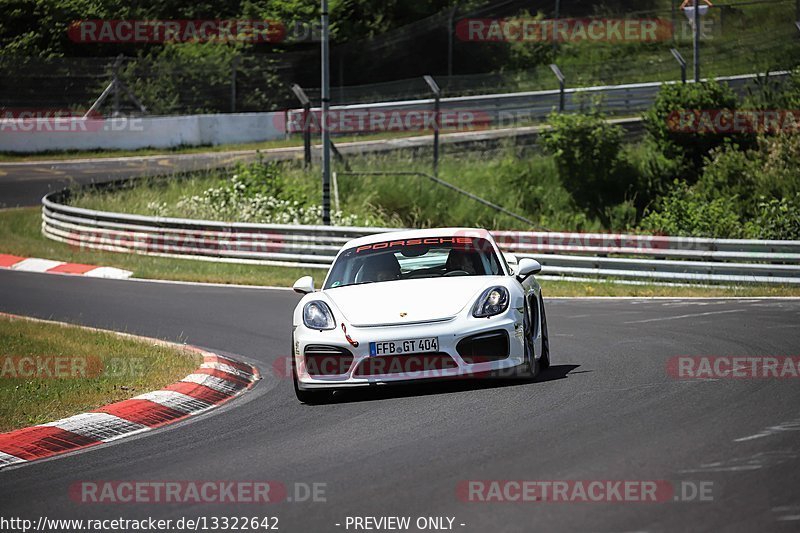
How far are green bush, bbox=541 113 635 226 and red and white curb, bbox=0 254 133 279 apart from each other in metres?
13.3

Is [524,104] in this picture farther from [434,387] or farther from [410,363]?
[410,363]

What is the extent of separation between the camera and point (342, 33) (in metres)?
49.6

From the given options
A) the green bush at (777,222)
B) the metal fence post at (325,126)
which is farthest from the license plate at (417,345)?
the green bush at (777,222)

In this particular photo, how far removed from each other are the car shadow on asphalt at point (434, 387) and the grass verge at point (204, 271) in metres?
9.36

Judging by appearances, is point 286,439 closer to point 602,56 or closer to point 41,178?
point 41,178

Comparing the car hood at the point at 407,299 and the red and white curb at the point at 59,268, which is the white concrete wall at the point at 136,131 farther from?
the car hood at the point at 407,299

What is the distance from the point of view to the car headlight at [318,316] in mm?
9367

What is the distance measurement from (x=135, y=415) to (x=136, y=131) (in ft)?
106

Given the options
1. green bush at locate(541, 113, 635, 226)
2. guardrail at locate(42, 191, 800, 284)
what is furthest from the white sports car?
green bush at locate(541, 113, 635, 226)

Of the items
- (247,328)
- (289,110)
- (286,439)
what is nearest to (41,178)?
(289,110)

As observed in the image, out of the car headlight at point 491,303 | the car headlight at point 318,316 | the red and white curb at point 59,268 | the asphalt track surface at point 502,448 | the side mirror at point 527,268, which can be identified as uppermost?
the side mirror at point 527,268

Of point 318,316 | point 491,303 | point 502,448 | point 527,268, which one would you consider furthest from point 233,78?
point 502,448

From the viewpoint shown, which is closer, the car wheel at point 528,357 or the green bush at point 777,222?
the car wheel at point 528,357

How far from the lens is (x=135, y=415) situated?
900 cm
